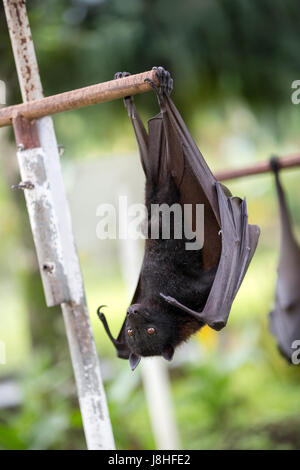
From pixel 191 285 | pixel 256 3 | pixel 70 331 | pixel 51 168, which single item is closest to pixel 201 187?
pixel 191 285

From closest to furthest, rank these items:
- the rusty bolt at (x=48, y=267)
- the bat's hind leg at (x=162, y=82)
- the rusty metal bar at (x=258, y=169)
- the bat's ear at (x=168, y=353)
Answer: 1. the bat's hind leg at (x=162, y=82)
2. the rusty bolt at (x=48, y=267)
3. the bat's ear at (x=168, y=353)
4. the rusty metal bar at (x=258, y=169)

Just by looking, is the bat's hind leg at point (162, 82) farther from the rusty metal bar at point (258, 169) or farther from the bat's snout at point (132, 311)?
the rusty metal bar at point (258, 169)

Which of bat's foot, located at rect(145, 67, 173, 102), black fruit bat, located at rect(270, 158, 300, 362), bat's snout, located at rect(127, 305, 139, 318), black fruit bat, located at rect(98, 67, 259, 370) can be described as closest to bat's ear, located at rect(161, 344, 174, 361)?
black fruit bat, located at rect(98, 67, 259, 370)

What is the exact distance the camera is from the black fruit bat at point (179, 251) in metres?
2.29

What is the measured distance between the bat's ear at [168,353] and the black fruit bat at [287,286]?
1399 mm

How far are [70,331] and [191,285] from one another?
589mm

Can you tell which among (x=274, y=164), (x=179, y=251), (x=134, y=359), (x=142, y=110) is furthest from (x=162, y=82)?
(x=142, y=110)

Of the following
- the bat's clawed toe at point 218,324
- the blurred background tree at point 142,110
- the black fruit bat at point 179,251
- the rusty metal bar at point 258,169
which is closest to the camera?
the bat's clawed toe at point 218,324

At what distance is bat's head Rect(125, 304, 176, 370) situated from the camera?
7.57 ft

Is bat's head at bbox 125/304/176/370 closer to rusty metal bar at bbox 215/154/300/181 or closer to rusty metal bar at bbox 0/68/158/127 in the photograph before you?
rusty metal bar at bbox 0/68/158/127

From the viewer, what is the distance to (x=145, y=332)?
2334 millimetres

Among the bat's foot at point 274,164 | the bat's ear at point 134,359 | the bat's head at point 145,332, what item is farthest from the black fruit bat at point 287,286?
the bat's ear at point 134,359

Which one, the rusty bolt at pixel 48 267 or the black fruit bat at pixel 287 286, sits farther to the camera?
the black fruit bat at pixel 287 286

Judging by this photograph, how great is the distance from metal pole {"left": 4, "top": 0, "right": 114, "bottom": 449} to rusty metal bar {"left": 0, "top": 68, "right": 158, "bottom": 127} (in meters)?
0.06
